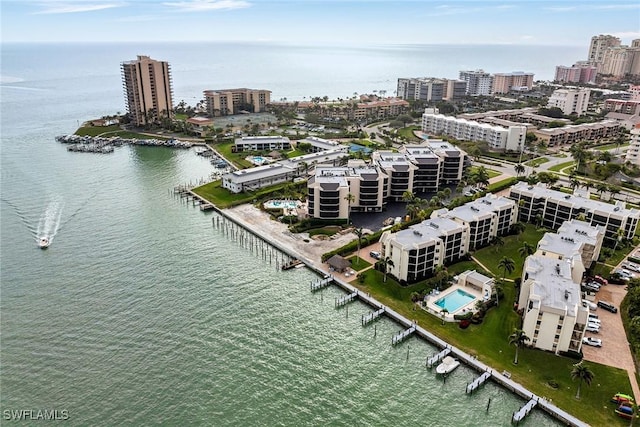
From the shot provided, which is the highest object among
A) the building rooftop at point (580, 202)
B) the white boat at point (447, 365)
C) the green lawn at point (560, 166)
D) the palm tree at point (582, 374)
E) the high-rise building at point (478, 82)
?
the high-rise building at point (478, 82)

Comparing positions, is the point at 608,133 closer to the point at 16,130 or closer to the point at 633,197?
the point at 633,197

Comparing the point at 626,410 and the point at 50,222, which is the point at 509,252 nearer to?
the point at 626,410

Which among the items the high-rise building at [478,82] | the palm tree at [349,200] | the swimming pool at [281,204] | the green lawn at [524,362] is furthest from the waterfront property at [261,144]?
the high-rise building at [478,82]

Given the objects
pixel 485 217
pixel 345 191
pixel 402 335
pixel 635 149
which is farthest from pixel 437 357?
pixel 635 149

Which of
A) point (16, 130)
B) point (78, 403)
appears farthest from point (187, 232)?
point (16, 130)

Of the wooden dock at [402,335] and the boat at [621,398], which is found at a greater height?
the boat at [621,398]

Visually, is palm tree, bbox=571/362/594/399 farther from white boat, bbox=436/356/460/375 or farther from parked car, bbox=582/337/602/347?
white boat, bbox=436/356/460/375

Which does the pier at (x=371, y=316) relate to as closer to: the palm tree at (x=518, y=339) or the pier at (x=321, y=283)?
the pier at (x=321, y=283)
